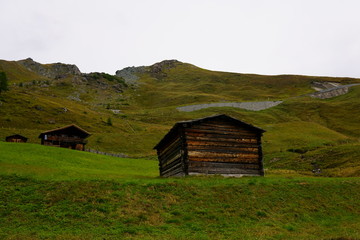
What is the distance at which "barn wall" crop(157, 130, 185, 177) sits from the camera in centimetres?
2696

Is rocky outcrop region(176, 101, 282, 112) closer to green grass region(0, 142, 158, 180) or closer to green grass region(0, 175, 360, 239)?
green grass region(0, 142, 158, 180)

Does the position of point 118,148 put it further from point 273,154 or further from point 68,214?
point 68,214

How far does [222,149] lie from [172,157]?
477 cm

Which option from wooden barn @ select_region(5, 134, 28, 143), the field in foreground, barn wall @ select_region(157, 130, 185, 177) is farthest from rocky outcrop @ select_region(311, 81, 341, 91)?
the field in foreground

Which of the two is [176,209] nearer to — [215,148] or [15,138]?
[215,148]

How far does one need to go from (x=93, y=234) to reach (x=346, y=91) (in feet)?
509

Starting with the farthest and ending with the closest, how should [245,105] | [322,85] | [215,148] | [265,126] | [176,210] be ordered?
[322,85] < [245,105] < [265,126] < [215,148] < [176,210]

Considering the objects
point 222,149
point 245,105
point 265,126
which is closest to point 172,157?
point 222,149

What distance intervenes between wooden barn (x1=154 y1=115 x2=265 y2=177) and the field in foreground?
4.44 meters

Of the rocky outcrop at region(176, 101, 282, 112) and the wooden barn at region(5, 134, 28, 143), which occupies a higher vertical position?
the rocky outcrop at region(176, 101, 282, 112)

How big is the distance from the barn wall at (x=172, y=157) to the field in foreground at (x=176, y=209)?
522 centimetres

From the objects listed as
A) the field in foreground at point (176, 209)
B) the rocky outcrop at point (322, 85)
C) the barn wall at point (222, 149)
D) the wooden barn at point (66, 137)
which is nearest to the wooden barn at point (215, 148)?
the barn wall at point (222, 149)

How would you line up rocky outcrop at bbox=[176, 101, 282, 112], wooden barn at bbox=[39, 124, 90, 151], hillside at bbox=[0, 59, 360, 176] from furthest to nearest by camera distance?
rocky outcrop at bbox=[176, 101, 282, 112] < wooden barn at bbox=[39, 124, 90, 151] < hillside at bbox=[0, 59, 360, 176]

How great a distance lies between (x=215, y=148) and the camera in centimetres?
2753
